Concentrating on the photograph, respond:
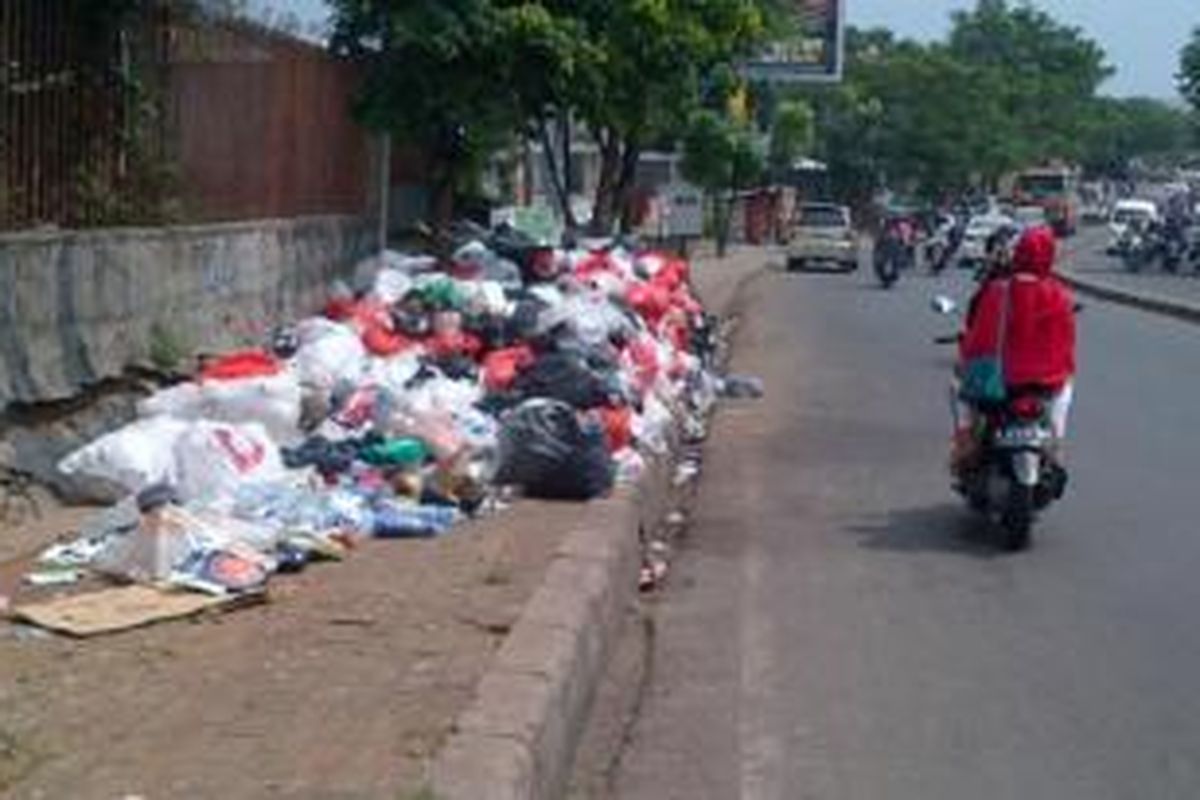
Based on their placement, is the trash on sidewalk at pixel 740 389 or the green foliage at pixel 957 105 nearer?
the trash on sidewalk at pixel 740 389

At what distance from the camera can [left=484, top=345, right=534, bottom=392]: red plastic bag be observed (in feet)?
43.0

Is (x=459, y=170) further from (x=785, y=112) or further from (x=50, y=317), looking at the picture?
(x=785, y=112)

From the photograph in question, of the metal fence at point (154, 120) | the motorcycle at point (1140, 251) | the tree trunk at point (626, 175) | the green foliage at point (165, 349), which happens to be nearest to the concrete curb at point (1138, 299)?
the motorcycle at point (1140, 251)

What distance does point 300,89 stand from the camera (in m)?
17.3

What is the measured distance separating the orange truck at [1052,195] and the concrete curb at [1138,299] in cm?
3645

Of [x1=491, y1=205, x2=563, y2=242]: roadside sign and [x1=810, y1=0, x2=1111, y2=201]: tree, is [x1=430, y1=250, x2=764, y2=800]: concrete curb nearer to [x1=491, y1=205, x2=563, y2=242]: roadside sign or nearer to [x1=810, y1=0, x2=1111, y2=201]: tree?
[x1=491, y1=205, x2=563, y2=242]: roadside sign

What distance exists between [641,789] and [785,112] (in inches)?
2864

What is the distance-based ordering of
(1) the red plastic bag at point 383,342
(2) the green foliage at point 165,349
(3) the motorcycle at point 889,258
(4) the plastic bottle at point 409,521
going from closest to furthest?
(4) the plastic bottle at point 409,521 < (2) the green foliage at point 165,349 < (1) the red plastic bag at point 383,342 < (3) the motorcycle at point 889,258

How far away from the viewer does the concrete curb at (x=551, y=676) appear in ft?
19.1

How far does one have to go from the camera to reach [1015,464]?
11312 millimetres

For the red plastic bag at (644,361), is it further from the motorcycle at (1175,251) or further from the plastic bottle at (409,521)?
the motorcycle at (1175,251)

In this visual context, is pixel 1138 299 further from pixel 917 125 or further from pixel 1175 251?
pixel 917 125

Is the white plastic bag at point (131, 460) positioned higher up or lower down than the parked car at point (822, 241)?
higher up

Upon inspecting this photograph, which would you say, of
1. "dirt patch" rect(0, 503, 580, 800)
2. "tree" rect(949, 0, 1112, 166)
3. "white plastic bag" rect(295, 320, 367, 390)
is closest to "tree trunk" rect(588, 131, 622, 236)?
"white plastic bag" rect(295, 320, 367, 390)
